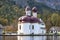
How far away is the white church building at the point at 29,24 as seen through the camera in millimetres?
20781

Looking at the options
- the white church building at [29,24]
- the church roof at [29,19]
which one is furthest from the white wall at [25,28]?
the church roof at [29,19]

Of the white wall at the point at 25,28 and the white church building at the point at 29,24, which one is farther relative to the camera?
the white wall at the point at 25,28

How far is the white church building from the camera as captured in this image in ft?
68.2

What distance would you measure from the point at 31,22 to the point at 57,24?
5.24 m

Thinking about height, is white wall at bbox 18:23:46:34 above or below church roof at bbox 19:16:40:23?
below

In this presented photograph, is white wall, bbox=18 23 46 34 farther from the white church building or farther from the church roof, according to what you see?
the church roof

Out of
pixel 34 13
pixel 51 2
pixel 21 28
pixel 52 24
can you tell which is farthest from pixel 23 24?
pixel 51 2

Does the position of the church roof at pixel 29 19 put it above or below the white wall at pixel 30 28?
above

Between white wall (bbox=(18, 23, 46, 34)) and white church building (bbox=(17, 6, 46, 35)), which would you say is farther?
white wall (bbox=(18, 23, 46, 34))

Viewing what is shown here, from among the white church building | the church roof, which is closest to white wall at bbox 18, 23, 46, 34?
the white church building

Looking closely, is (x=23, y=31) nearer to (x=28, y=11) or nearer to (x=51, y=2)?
(x=28, y=11)

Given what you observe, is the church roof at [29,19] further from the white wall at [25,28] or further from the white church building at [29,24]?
the white wall at [25,28]

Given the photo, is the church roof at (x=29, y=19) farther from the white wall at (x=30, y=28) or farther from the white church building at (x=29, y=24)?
the white wall at (x=30, y=28)

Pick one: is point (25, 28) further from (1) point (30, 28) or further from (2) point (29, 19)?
(2) point (29, 19)
